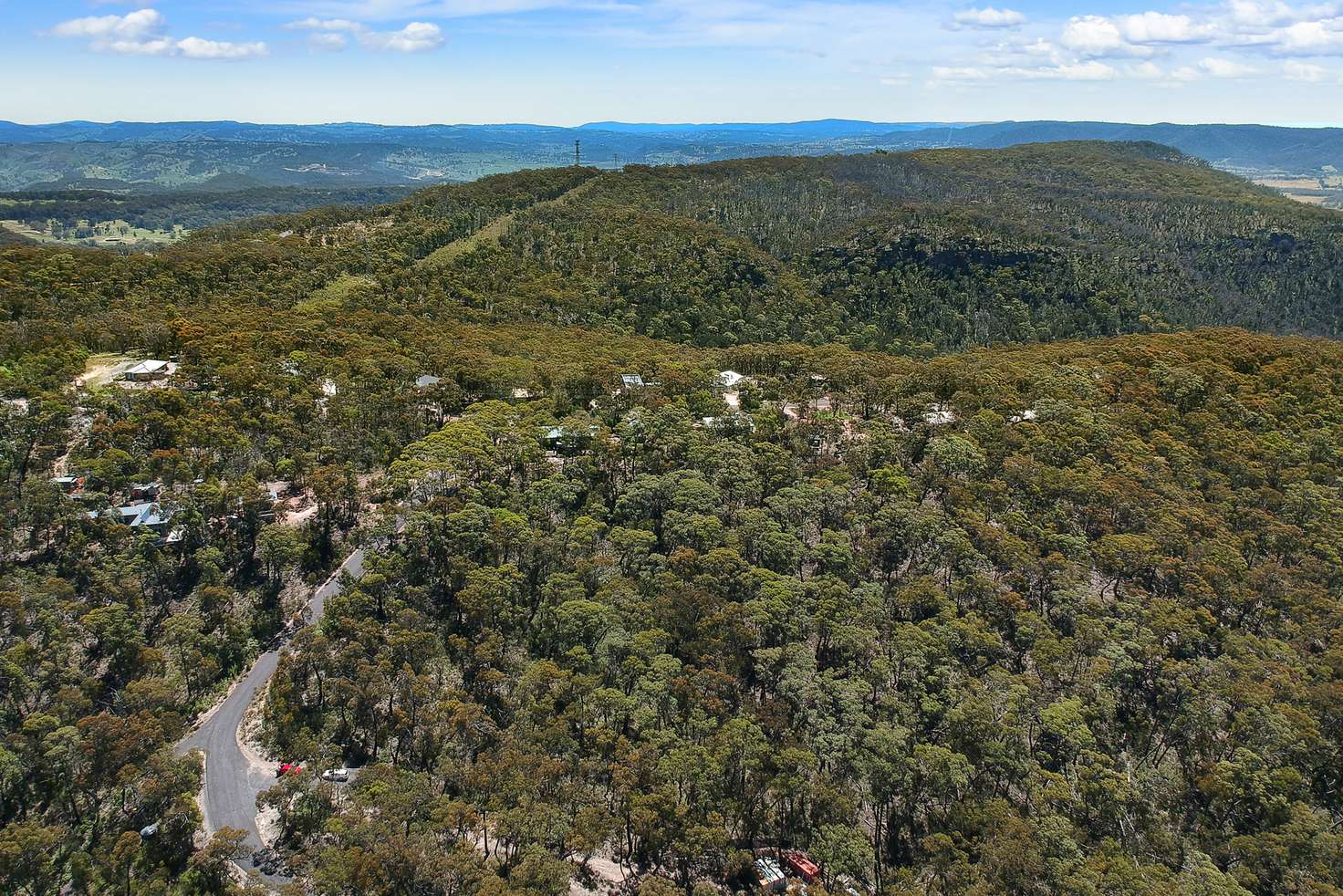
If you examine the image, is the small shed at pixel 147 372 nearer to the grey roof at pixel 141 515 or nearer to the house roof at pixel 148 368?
the house roof at pixel 148 368

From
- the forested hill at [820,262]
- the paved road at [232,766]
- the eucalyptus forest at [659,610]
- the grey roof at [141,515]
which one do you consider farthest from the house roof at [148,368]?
the paved road at [232,766]

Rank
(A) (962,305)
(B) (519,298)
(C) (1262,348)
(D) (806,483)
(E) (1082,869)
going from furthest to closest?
(A) (962,305) → (B) (519,298) → (C) (1262,348) → (D) (806,483) → (E) (1082,869)

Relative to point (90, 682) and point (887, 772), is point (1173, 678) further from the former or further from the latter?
point (90, 682)

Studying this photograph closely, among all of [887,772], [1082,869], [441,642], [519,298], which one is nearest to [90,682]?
[441,642]

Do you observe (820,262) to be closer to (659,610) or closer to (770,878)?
(659,610)

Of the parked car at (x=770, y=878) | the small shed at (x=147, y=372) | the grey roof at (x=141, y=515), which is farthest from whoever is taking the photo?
the small shed at (x=147, y=372)

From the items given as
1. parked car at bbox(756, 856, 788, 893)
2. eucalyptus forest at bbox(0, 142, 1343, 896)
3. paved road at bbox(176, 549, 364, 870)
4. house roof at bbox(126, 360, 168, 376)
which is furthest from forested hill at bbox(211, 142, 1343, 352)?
parked car at bbox(756, 856, 788, 893)

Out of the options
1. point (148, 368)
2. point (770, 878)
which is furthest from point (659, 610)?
point (148, 368)
